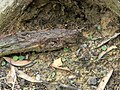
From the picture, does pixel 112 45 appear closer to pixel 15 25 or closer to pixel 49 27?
pixel 49 27

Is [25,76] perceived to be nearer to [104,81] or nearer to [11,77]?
[11,77]

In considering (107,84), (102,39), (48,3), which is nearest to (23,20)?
(48,3)

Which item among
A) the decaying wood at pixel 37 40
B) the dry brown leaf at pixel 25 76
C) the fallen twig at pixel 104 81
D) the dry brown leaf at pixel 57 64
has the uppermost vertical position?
the decaying wood at pixel 37 40

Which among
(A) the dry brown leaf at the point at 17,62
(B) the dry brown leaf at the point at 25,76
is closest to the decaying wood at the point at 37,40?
(A) the dry brown leaf at the point at 17,62

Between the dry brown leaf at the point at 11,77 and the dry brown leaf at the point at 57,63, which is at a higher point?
the dry brown leaf at the point at 57,63

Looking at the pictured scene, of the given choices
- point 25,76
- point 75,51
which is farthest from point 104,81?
point 25,76

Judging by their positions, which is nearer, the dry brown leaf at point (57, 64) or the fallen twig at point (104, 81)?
the fallen twig at point (104, 81)

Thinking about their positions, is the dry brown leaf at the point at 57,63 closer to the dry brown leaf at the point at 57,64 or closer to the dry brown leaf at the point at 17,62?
the dry brown leaf at the point at 57,64
